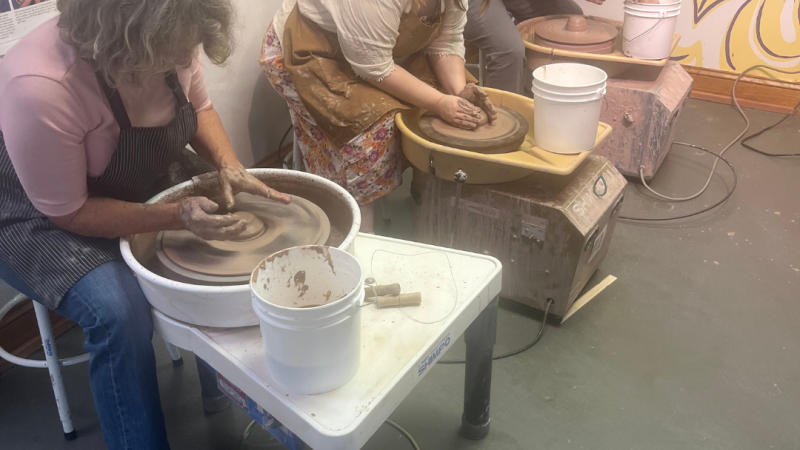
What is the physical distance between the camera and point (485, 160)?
5.79 feet

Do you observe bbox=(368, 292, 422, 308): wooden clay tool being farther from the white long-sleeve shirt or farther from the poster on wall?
the poster on wall

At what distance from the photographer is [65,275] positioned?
123 centimetres

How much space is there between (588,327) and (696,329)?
0.35 m

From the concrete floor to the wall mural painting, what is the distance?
144 cm

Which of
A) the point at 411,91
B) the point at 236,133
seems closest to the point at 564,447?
the point at 411,91

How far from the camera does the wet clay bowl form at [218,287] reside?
103 centimetres

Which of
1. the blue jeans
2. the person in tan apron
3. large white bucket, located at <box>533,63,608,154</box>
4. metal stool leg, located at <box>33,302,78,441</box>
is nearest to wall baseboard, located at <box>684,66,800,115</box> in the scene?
large white bucket, located at <box>533,63,608,154</box>

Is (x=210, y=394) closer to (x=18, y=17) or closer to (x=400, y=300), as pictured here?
(x=400, y=300)

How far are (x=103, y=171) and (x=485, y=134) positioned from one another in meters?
1.08

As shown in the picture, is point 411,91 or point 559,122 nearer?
point 559,122

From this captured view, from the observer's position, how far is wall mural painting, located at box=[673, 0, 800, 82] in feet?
10.7

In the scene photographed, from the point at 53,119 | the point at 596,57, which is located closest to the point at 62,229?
the point at 53,119

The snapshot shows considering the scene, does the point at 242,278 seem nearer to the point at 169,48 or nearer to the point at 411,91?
the point at 169,48

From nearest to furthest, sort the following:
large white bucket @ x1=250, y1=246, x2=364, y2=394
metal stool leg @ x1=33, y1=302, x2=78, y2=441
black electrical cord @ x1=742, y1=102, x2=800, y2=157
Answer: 1. large white bucket @ x1=250, y1=246, x2=364, y2=394
2. metal stool leg @ x1=33, y1=302, x2=78, y2=441
3. black electrical cord @ x1=742, y1=102, x2=800, y2=157
